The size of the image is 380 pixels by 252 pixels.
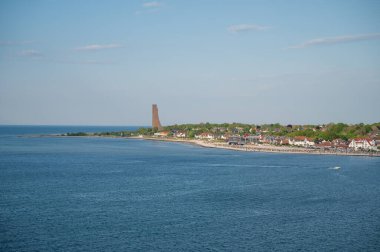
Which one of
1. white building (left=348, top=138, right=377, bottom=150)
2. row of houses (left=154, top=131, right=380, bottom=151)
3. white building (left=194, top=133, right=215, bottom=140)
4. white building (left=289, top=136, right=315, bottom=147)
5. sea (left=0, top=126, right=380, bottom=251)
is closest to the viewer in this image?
sea (left=0, top=126, right=380, bottom=251)

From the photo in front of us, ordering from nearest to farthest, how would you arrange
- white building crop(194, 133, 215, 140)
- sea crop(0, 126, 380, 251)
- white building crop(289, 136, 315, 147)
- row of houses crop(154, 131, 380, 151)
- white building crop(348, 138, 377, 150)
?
1. sea crop(0, 126, 380, 251)
2. white building crop(348, 138, 377, 150)
3. row of houses crop(154, 131, 380, 151)
4. white building crop(289, 136, 315, 147)
5. white building crop(194, 133, 215, 140)

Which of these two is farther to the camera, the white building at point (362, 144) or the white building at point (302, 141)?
the white building at point (302, 141)

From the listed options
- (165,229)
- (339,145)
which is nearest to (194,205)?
→ (165,229)

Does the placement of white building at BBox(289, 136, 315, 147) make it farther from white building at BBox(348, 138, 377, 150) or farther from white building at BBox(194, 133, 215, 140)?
white building at BBox(194, 133, 215, 140)

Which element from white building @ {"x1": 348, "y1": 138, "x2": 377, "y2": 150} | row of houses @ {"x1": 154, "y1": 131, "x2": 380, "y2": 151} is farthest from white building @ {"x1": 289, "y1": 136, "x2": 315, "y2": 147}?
white building @ {"x1": 348, "y1": 138, "x2": 377, "y2": 150}

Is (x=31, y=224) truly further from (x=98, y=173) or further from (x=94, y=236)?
(x=98, y=173)

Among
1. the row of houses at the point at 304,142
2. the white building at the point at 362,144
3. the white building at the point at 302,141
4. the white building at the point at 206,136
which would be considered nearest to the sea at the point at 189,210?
the white building at the point at 362,144

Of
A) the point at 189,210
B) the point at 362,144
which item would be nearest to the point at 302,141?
the point at 362,144

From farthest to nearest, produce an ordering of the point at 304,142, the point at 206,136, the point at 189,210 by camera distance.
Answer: the point at 206,136 → the point at 304,142 → the point at 189,210

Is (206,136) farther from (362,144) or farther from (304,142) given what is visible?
(362,144)

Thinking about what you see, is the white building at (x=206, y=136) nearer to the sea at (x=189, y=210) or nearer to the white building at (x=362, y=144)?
the white building at (x=362, y=144)
